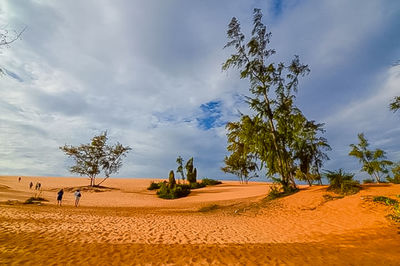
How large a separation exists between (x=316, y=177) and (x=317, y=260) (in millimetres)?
20331

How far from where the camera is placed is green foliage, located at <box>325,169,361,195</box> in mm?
13484

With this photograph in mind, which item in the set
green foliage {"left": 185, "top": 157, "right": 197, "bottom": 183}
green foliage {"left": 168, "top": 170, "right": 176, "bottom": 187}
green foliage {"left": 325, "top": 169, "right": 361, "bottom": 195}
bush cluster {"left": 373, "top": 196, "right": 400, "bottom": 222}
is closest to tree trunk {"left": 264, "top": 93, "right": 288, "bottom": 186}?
green foliage {"left": 325, "top": 169, "right": 361, "bottom": 195}

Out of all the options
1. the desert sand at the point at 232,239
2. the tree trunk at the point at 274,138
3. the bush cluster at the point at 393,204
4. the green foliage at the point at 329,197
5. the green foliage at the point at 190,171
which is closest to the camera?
the desert sand at the point at 232,239

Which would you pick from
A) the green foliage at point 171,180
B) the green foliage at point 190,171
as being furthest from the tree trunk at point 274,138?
the green foliage at point 190,171

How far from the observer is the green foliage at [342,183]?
13484mm

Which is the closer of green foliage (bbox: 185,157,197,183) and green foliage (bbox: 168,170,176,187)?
green foliage (bbox: 168,170,176,187)

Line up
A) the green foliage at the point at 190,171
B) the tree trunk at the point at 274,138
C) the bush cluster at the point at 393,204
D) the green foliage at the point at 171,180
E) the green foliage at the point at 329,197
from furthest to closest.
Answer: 1. the green foliage at the point at 190,171
2. the green foliage at the point at 171,180
3. the tree trunk at the point at 274,138
4. the green foliage at the point at 329,197
5. the bush cluster at the point at 393,204

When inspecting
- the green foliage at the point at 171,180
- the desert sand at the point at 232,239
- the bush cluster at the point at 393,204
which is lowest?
the desert sand at the point at 232,239

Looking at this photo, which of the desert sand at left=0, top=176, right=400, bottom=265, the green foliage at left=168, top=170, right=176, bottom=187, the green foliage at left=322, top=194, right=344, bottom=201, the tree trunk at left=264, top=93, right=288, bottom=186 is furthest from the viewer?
the green foliage at left=168, top=170, right=176, bottom=187

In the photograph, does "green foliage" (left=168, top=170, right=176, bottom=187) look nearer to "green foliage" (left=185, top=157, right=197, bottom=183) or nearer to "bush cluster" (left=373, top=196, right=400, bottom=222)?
"green foliage" (left=185, top=157, right=197, bottom=183)

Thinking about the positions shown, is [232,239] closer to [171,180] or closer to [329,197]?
[329,197]

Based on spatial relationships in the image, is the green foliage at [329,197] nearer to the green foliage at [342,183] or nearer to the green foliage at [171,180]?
the green foliage at [342,183]

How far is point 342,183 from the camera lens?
46.0 ft

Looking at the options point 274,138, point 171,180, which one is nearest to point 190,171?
point 171,180
